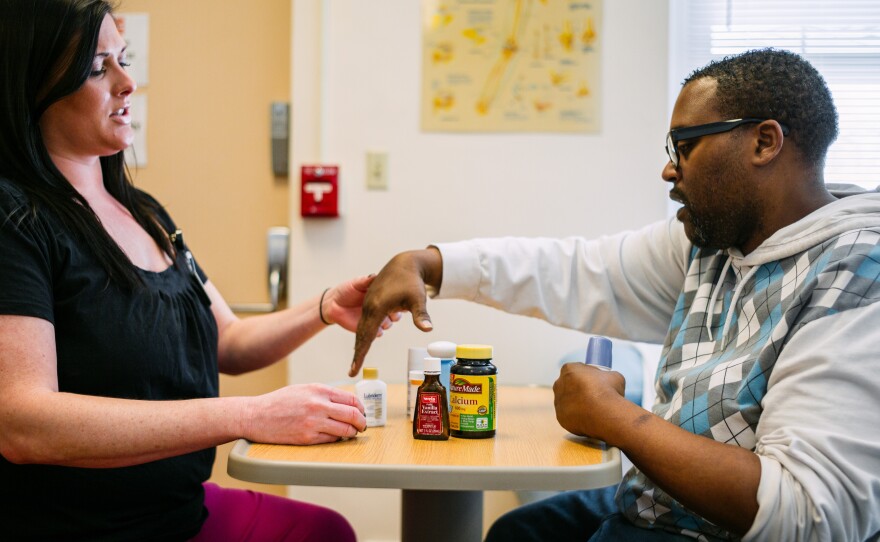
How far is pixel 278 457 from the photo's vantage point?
4.22 ft

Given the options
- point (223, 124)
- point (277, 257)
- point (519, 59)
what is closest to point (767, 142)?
point (519, 59)

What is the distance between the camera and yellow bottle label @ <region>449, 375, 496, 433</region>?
1.47 meters

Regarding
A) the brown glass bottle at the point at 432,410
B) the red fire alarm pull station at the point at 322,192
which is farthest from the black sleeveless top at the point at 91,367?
the red fire alarm pull station at the point at 322,192

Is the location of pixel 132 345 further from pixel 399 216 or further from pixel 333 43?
pixel 333 43

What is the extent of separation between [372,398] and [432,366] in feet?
0.54

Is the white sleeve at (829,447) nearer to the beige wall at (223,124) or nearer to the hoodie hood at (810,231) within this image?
the hoodie hood at (810,231)

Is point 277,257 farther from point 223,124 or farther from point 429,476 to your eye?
point 429,476

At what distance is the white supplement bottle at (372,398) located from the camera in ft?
5.11

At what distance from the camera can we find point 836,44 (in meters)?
2.85

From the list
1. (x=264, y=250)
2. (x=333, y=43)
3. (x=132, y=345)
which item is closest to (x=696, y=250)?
(x=132, y=345)

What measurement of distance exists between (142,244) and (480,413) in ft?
2.74

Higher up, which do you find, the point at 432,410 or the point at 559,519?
the point at 432,410

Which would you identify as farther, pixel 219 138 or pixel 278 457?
pixel 219 138

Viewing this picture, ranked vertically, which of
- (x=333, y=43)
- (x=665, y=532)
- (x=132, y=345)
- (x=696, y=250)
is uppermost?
(x=333, y=43)
